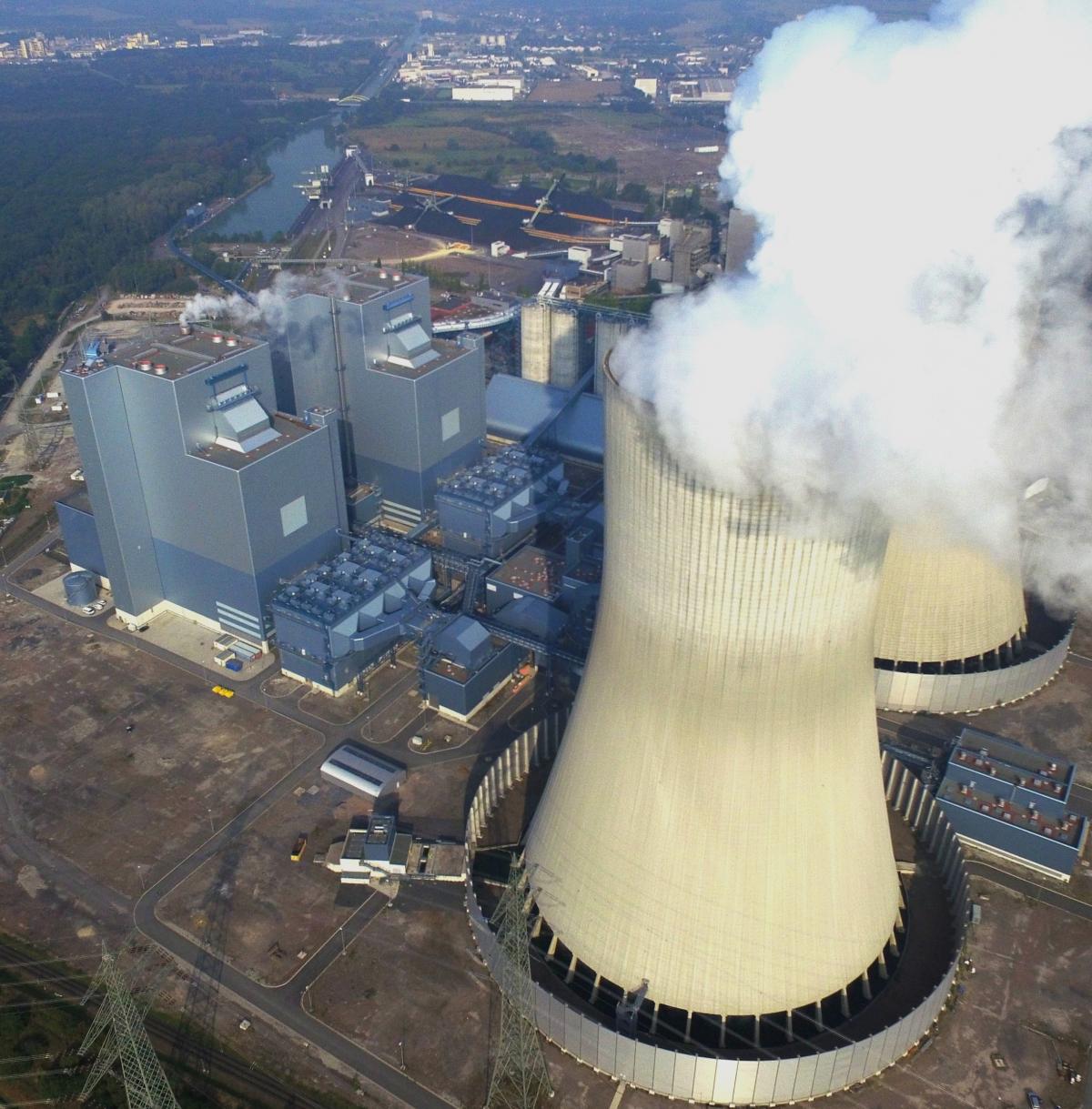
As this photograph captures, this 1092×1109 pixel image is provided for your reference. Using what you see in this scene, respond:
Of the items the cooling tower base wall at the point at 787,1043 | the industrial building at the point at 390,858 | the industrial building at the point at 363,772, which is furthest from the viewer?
the industrial building at the point at 363,772

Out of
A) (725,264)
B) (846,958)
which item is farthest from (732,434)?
(725,264)

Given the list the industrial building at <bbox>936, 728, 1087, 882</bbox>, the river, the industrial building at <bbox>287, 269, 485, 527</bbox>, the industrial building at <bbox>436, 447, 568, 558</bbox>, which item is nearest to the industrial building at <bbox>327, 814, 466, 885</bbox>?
the industrial building at <bbox>936, 728, 1087, 882</bbox>

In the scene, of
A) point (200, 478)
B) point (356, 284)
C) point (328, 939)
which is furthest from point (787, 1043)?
point (356, 284)

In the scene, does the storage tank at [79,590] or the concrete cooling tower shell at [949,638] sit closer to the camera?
the concrete cooling tower shell at [949,638]

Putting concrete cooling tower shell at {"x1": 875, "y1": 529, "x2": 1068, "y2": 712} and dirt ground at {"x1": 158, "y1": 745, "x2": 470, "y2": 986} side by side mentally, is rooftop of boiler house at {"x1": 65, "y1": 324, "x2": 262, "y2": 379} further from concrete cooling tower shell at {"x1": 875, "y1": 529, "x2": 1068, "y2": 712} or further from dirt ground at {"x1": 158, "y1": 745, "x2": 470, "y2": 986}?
concrete cooling tower shell at {"x1": 875, "y1": 529, "x2": 1068, "y2": 712}

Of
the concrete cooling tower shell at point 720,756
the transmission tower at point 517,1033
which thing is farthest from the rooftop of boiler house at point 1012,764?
the transmission tower at point 517,1033

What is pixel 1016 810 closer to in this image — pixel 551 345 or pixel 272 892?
pixel 272 892

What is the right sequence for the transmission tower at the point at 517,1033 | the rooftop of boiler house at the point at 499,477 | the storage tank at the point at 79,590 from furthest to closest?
the rooftop of boiler house at the point at 499,477 < the storage tank at the point at 79,590 < the transmission tower at the point at 517,1033

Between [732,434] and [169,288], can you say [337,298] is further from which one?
[169,288]

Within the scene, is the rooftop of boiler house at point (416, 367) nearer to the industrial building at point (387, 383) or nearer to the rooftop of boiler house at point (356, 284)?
the industrial building at point (387, 383)
